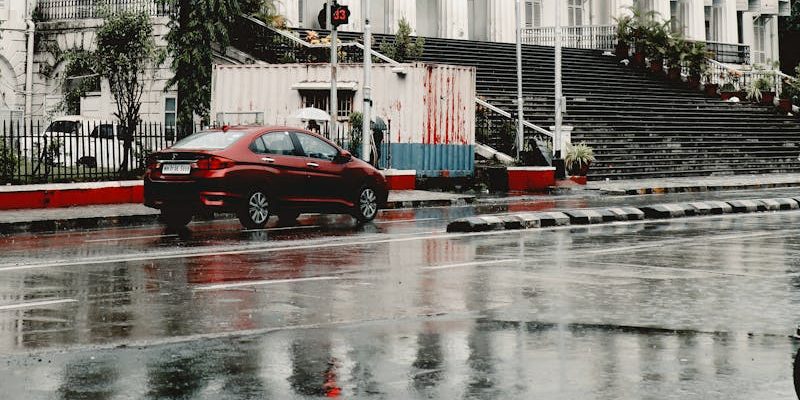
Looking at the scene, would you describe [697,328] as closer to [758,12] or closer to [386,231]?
[386,231]

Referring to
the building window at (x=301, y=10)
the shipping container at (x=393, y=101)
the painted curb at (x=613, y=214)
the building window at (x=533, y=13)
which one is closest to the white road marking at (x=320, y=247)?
the painted curb at (x=613, y=214)

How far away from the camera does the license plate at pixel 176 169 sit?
64.5 ft

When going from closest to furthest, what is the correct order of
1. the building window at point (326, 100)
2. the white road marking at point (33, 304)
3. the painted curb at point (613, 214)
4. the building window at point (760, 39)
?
the white road marking at point (33, 304) < the painted curb at point (613, 214) < the building window at point (326, 100) < the building window at point (760, 39)

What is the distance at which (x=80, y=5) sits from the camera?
41281 mm

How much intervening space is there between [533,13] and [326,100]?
22663 millimetres

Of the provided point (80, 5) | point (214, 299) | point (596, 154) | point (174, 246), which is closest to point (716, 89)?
point (596, 154)

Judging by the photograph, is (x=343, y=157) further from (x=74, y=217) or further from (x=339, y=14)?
(x=339, y=14)

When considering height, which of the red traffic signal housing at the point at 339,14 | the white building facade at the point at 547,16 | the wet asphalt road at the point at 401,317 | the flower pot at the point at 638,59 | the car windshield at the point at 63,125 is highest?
the white building facade at the point at 547,16

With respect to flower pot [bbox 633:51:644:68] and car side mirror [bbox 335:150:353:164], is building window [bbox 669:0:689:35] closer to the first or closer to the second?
flower pot [bbox 633:51:644:68]

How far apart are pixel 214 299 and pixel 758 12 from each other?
57751mm

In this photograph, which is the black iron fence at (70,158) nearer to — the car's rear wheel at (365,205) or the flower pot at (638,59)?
the car's rear wheel at (365,205)

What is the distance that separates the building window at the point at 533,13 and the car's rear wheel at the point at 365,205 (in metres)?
32.7

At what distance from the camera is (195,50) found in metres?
36.0

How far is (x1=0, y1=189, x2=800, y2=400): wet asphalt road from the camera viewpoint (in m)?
7.86
